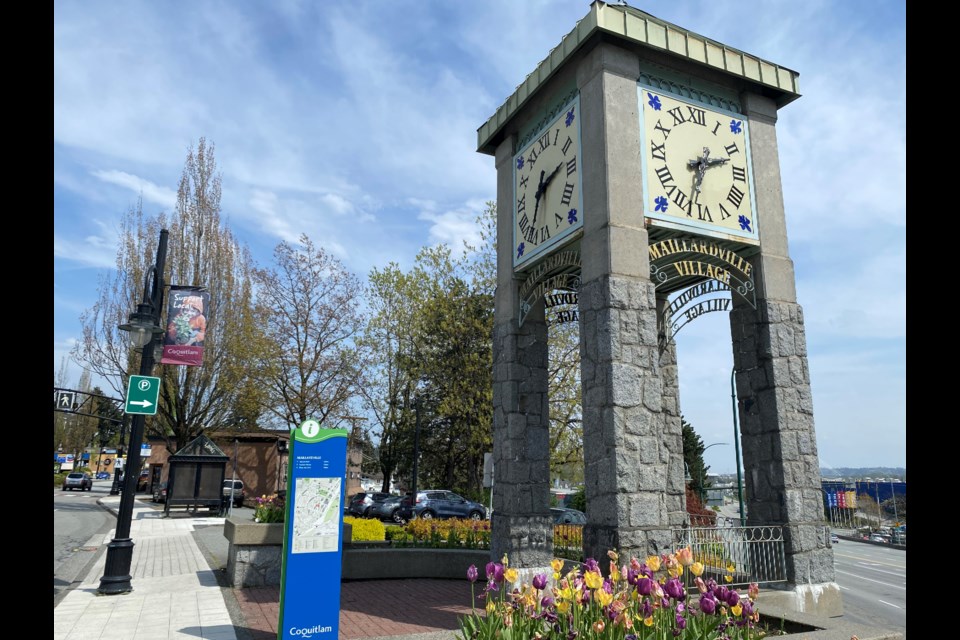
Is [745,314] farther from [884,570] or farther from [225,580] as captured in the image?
[884,570]

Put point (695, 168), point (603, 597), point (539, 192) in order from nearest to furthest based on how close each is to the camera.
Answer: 1. point (603, 597)
2. point (695, 168)
3. point (539, 192)

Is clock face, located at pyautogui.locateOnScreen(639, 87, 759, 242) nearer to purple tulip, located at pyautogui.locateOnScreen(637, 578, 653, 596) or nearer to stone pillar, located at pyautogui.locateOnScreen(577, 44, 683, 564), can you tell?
stone pillar, located at pyautogui.locateOnScreen(577, 44, 683, 564)

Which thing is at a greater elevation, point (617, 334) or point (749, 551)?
point (617, 334)

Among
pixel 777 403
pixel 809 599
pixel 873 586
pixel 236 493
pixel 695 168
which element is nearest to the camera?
pixel 809 599

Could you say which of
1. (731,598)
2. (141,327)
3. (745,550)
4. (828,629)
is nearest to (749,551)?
(745,550)

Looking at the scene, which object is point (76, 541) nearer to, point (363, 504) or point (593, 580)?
point (363, 504)

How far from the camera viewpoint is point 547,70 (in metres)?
10.3

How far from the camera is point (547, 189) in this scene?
10.5 meters

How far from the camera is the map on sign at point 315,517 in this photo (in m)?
7.16

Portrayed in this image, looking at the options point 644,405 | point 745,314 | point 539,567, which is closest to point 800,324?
point 745,314

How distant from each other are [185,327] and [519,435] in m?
8.53

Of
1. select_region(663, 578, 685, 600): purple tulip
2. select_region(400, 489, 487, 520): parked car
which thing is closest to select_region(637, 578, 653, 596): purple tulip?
select_region(663, 578, 685, 600): purple tulip

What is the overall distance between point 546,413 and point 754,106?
6.36 meters
